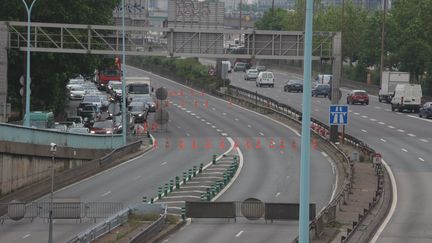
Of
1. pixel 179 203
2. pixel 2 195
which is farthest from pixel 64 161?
pixel 179 203

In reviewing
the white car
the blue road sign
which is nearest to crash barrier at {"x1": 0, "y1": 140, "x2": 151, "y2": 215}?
the blue road sign

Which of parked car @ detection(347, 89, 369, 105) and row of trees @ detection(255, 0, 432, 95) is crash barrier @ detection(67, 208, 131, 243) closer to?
parked car @ detection(347, 89, 369, 105)

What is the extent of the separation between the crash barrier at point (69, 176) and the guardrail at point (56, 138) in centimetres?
111

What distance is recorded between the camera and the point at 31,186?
48062 mm

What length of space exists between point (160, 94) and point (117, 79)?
55.4 metres

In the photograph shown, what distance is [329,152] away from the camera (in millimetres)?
63656

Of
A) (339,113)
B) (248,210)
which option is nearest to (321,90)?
(339,113)

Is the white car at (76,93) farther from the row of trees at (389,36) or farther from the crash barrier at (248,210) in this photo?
the crash barrier at (248,210)

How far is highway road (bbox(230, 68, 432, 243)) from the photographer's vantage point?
37956 mm

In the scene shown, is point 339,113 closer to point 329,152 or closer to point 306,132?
point 329,152

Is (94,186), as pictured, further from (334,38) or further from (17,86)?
(17,86)

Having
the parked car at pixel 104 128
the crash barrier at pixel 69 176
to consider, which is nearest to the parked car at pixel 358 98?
the parked car at pixel 104 128

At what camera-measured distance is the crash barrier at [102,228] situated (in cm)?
3237

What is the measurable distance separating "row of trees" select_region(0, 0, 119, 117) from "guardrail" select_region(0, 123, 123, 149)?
39.4ft
